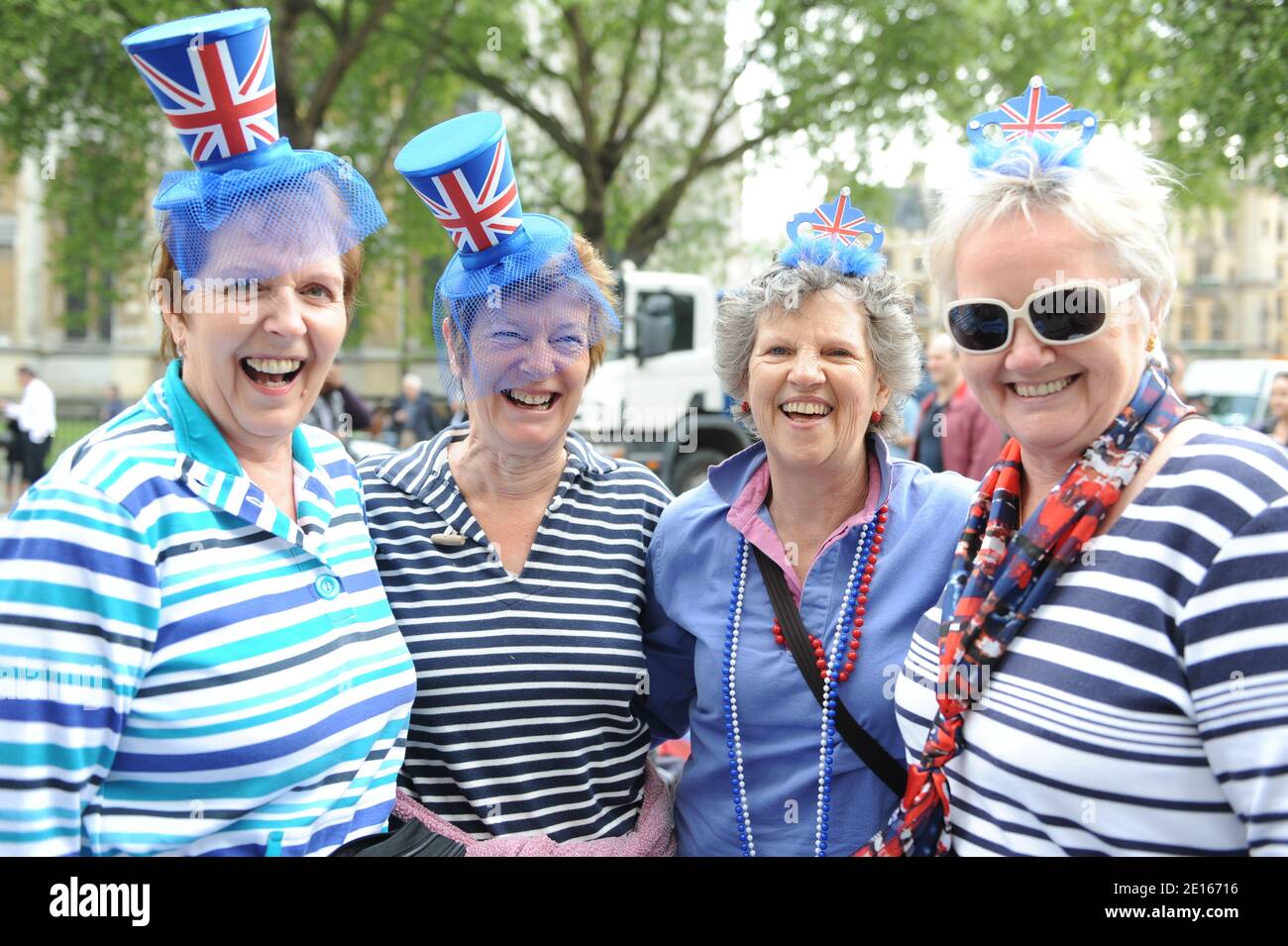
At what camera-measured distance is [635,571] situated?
2.48 m

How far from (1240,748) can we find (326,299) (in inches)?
67.3

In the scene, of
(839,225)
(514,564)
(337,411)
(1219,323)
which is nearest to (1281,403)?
(337,411)

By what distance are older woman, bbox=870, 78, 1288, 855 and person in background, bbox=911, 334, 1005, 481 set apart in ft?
14.4

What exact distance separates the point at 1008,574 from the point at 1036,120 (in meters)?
0.82

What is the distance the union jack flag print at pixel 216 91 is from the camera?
1.82 meters

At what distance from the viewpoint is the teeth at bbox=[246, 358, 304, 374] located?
1.93m

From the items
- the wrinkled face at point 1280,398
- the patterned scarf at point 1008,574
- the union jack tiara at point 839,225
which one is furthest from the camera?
the wrinkled face at point 1280,398

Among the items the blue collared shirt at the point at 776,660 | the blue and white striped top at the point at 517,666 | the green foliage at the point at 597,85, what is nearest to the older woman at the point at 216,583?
the blue and white striped top at the point at 517,666

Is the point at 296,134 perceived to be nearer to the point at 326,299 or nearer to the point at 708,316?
the point at 708,316

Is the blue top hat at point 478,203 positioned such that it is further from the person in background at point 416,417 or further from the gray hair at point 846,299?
the person in background at point 416,417

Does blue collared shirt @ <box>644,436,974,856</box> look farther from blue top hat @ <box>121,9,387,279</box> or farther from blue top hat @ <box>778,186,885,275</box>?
blue top hat @ <box>121,9,387,279</box>

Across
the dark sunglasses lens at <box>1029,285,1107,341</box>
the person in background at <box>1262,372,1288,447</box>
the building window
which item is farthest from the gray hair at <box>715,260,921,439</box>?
the building window

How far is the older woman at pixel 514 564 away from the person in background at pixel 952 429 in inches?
162

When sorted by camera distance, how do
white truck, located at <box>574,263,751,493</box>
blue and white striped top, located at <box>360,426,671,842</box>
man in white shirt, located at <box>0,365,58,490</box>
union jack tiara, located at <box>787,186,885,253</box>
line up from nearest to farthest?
blue and white striped top, located at <box>360,426,671,842</box> < union jack tiara, located at <box>787,186,885,253</box> < white truck, located at <box>574,263,751,493</box> < man in white shirt, located at <box>0,365,58,490</box>
